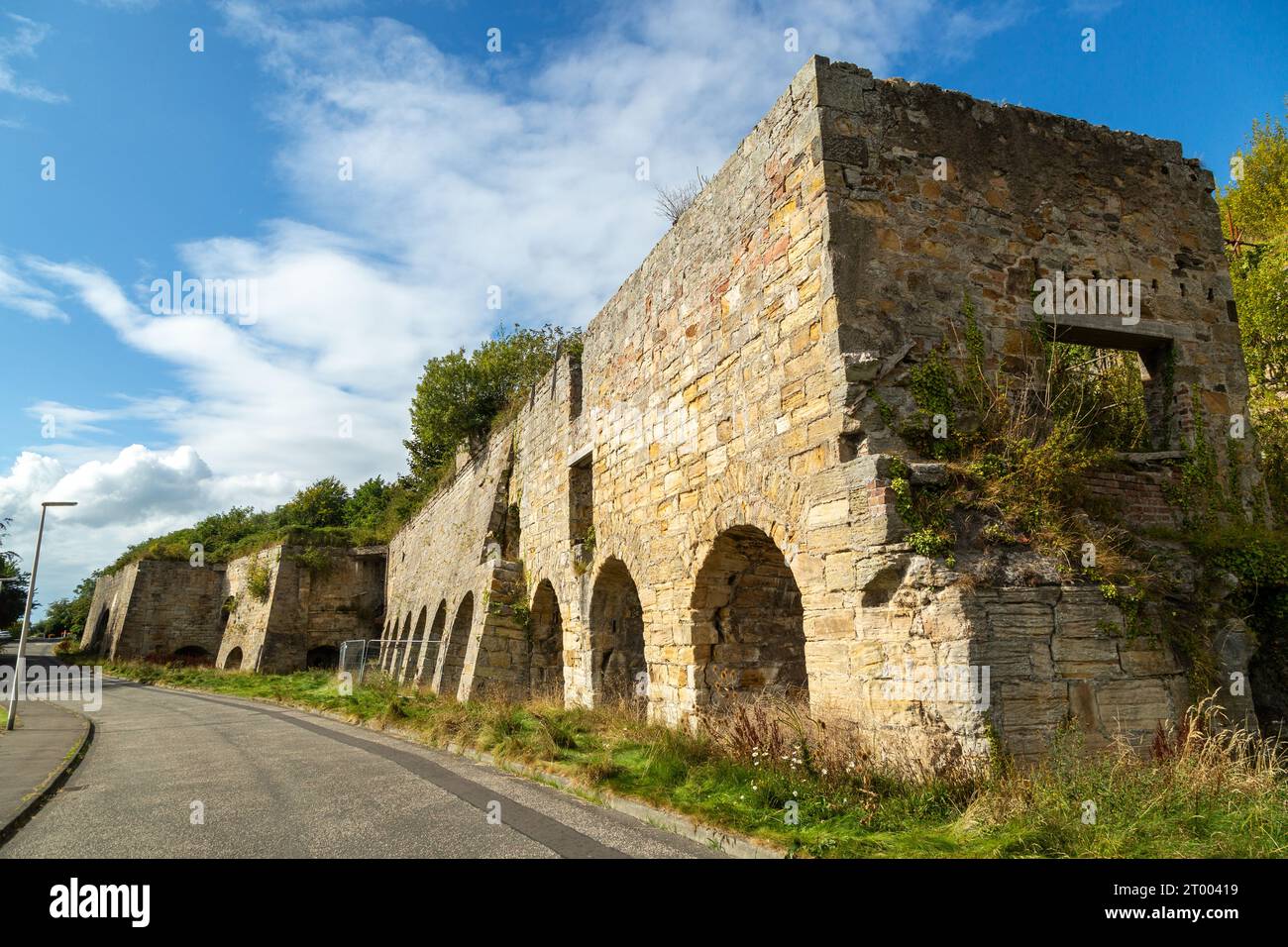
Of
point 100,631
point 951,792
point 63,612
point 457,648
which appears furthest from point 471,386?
point 63,612

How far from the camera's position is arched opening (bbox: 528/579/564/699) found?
14.2m

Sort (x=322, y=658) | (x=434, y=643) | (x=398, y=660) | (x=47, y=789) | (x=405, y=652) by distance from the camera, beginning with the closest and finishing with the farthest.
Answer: (x=47, y=789) < (x=434, y=643) < (x=405, y=652) < (x=398, y=660) < (x=322, y=658)

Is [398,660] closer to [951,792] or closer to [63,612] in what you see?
[951,792]

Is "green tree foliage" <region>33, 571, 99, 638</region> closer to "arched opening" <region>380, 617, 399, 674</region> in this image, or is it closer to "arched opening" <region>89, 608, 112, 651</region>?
"arched opening" <region>89, 608, 112, 651</region>

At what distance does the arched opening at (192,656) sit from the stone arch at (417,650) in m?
17.0

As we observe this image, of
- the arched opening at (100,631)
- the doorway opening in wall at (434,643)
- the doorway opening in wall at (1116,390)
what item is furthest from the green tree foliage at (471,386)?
the doorway opening in wall at (1116,390)

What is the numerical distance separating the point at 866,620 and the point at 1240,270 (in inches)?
493

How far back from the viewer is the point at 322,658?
30.9 metres

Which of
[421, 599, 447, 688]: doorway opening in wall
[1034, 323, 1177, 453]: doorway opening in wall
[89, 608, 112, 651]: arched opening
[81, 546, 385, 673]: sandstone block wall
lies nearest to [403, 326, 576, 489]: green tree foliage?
[81, 546, 385, 673]: sandstone block wall

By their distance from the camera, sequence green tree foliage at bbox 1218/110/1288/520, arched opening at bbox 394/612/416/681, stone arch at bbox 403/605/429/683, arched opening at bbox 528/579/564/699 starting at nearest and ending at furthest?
1. green tree foliage at bbox 1218/110/1288/520
2. arched opening at bbox 528/579/564/699
3. stone arch at bbox 403/605/429/683
4. arched opening at bbox 394/612/416/681

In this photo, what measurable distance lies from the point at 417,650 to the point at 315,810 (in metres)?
15.3

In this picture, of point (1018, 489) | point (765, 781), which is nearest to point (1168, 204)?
point (1018, 489)

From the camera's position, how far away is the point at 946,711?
5.48 m

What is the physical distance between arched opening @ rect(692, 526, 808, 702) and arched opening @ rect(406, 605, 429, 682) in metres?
11.5
